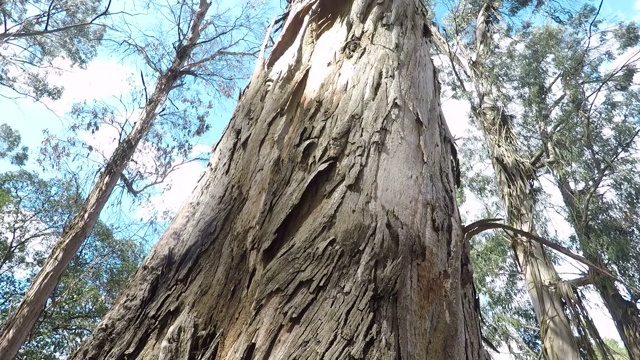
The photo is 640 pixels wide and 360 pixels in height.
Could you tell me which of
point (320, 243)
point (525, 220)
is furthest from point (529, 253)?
point (320, 243)

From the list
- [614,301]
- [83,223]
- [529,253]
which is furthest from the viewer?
[614,301]

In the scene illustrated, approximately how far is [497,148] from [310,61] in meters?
2.26

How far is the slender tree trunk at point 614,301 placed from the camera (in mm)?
4090

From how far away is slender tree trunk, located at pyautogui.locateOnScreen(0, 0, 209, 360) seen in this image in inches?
174

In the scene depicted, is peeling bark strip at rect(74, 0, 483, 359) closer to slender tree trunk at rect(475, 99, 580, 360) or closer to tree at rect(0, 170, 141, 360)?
slender tree trunk at rect(475, 99, 580, 360)

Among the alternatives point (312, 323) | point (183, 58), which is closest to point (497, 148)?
point (312, 323)

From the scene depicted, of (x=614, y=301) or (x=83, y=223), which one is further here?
(x=614, y=301)

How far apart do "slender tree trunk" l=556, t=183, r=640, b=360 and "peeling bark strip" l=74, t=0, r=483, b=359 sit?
318 cm

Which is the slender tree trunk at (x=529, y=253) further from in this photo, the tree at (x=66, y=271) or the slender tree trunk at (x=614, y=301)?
the tree at (x=66, y=271)

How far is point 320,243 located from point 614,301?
257 inches

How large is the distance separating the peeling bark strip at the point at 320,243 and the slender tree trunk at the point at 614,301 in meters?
3.18

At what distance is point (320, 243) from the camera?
2.74 feet

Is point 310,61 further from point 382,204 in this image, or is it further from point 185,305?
point 185,305

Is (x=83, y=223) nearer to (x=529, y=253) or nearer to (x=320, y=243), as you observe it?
(x=529, y=253)
